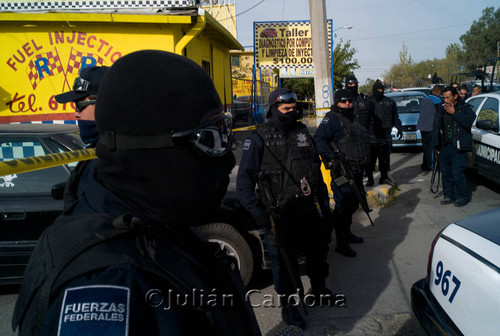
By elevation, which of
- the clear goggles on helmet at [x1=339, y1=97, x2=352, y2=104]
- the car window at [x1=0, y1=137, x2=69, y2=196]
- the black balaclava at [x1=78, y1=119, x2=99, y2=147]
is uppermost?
the clear goggles on helmet at [x1=339, y1=97, x2=352, y2=104]

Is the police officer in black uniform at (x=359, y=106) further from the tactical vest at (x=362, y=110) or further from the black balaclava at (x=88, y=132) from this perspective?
the black balaclava at (x=88, y=132)

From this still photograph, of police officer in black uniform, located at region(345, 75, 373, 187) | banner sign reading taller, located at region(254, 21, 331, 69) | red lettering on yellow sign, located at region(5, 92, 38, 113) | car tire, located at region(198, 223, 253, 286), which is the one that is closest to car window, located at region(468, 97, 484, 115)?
police officer in black uniform, located at region(345, 75, 373, 187)

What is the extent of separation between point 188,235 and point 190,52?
823 centimetres

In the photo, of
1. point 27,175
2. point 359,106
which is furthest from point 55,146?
point 359,106

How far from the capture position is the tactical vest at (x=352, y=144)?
432 cm

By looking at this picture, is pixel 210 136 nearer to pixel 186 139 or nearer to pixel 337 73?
pixel 186 139

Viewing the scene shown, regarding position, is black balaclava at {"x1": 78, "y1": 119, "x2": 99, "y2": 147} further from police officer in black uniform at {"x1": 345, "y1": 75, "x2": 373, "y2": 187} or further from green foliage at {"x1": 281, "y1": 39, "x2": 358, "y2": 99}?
green foliage at {"x1": 281, "y1": 39, "x2": 358, "y2": 99}

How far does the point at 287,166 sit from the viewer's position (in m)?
3.13

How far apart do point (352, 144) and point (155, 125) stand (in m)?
3.70

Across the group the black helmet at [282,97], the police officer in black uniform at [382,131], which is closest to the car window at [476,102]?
the police officer in black uniform at [382,131]

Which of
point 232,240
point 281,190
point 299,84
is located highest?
point 299,84

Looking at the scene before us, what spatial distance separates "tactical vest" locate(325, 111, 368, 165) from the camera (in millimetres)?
4320

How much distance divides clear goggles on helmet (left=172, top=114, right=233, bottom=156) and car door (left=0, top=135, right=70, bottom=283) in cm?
290

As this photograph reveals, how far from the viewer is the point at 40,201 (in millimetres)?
3457
